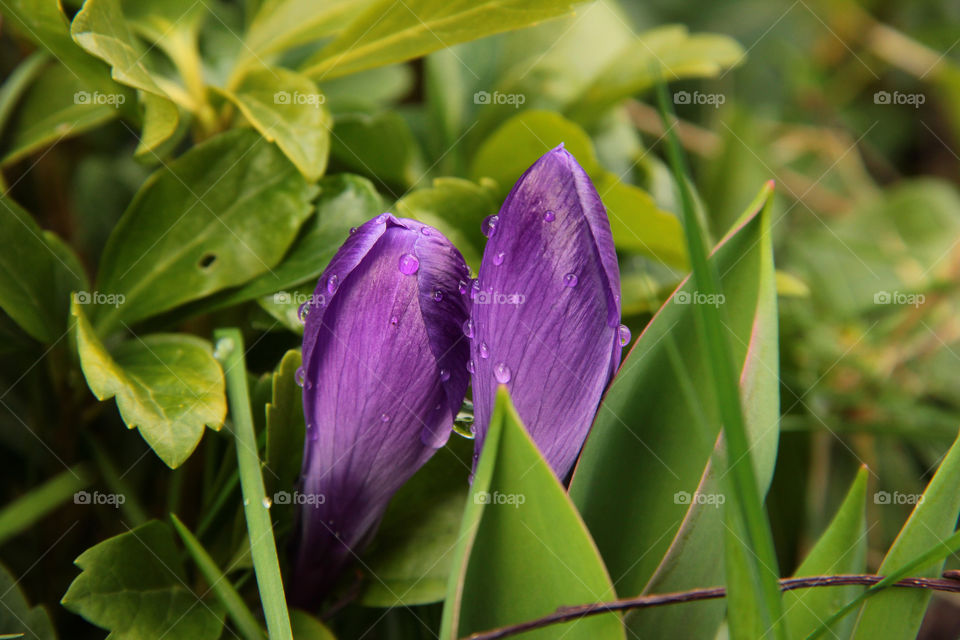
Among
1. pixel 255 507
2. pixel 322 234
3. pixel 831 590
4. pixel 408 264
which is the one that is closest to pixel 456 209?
pixel 322 234

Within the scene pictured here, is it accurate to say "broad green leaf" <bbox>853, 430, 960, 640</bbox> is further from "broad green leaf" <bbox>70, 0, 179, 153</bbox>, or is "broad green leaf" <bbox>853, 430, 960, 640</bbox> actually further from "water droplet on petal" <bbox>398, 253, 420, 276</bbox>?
"broad green leaf" <bbox>70, 0, 179, 153</bbox>

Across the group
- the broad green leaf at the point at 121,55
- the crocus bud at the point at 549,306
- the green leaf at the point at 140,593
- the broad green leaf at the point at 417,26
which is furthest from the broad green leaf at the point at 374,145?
the green leaf at the point at 140,593

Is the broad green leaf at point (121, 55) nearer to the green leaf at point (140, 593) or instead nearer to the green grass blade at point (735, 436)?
the green leaf at point (140, 593)

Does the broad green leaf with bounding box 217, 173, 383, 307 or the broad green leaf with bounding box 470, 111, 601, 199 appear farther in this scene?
the broad green leaf with bounding box 470, 111, 601, 199

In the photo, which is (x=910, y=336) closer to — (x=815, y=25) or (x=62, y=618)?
(x=815, y=25)

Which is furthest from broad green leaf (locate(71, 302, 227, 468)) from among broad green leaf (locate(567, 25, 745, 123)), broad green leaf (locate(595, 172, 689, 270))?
broad green leaf (locate(567, 25, 745, 123))

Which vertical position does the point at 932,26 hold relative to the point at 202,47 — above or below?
above

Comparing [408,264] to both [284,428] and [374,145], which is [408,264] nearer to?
[284,428]

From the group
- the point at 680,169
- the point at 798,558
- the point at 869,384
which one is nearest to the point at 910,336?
the point at 869,384
